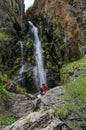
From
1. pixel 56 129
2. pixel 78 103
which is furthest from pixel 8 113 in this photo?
pixel 56 129

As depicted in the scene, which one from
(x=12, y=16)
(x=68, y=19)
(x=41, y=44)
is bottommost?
(x=41, y=44)

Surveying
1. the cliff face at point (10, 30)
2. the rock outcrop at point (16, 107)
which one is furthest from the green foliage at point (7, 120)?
the cliff face at point (10, 30)

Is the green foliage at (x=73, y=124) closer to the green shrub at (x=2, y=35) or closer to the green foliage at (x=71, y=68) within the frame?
the green foliage at (x=71, y=68)

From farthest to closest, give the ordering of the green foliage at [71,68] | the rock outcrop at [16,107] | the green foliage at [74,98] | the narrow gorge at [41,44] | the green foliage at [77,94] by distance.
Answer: the narrow gorge at [41,44]
the green foliage at [71,68]
the rock outcrop at [16,107]
the green foliage at [77,94]
the green foliage at [74,98]

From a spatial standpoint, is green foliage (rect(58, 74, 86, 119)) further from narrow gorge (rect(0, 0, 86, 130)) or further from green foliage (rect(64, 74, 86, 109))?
narrow gorge (rect(0, 0, 86, 130))

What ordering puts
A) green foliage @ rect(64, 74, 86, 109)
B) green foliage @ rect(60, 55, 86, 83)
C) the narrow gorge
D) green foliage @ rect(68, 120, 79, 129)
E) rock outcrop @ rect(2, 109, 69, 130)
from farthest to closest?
the narrow gorge, green foliage @ rect(60, 55, 86, 83), green foliage @ rect(64, 74, 86, 109), green foliage @ rect(68, 120, 79, 129), rock outcrop @ rect(2, 109, 69, 130)

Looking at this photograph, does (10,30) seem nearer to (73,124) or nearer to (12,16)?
(12,16)

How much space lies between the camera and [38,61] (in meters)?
38.1

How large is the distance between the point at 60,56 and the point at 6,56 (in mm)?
5710

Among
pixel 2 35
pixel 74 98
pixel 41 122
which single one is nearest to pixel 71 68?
pixel 2 35

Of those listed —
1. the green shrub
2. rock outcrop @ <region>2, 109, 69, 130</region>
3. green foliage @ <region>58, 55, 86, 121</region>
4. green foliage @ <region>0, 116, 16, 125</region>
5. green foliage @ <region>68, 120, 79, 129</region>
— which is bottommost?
green foliage @ <region>0, 116, 16, 125</region>

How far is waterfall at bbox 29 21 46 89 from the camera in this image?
36594 millimetres

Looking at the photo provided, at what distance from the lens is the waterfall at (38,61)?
120ft

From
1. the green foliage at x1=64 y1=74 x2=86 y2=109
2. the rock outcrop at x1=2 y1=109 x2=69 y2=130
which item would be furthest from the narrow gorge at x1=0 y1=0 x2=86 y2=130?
the rock outcrop at x1=2 y1=109 x2=69 y2=130
